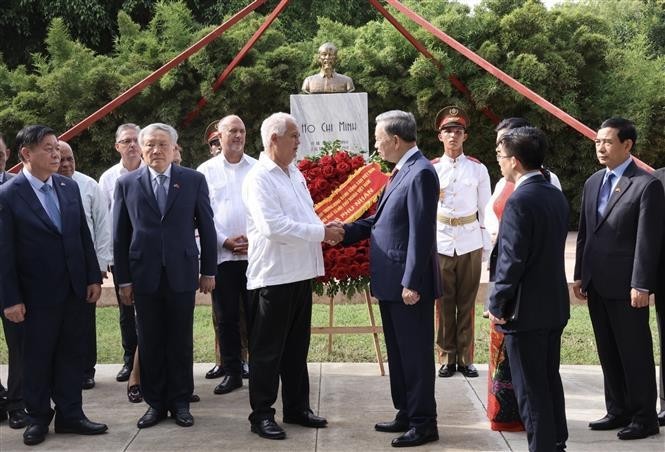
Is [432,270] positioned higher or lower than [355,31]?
lower

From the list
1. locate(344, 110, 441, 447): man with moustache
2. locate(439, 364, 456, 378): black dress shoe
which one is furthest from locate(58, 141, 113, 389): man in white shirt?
locate(439, 364, 456, 378): black dress shoe

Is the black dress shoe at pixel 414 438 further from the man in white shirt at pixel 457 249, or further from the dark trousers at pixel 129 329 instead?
the dark trousers at pixel 129 329

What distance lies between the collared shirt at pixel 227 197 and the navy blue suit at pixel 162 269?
0.85 meters

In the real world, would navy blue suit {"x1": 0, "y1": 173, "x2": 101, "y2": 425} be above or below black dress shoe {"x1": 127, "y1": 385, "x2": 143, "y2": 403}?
above

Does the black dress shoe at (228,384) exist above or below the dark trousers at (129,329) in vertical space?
below

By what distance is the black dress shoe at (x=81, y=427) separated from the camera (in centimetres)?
502

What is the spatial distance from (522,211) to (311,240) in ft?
4.28

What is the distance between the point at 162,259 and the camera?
510 cm

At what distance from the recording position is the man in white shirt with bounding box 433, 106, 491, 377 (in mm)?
6488

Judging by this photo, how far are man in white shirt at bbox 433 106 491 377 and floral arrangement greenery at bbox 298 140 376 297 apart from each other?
2.96ft

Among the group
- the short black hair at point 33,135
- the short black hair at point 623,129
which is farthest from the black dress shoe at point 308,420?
the short black hair at point 623,129

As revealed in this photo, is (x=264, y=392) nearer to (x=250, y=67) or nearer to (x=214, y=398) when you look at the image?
(x=214, y=398)

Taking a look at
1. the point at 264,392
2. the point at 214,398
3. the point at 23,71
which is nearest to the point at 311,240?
the point at 264,392

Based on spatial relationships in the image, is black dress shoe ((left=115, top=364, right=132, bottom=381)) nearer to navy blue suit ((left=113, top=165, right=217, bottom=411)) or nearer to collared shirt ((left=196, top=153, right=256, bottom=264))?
navy blue suit ((left=113, top=165, right=217, bottom=411))
